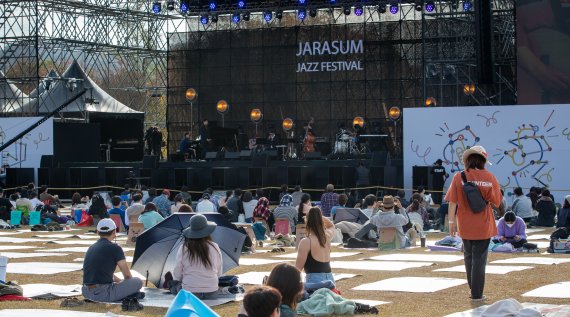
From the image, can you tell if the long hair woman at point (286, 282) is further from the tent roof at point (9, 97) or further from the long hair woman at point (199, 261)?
the tent roof at point (9, 97)

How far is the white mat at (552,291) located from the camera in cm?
1187

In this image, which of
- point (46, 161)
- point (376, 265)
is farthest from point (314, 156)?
point (376, 265)

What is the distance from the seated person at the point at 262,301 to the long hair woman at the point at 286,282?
1612 mm

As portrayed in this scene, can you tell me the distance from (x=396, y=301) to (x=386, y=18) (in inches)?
1167

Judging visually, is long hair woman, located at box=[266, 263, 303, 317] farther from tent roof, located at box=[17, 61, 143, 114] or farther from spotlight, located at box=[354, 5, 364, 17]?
tent roof, located at box=[17, 61, 143, 114]

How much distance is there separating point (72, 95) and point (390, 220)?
24.4m

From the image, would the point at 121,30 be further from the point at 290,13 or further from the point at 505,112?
the point at 505,112

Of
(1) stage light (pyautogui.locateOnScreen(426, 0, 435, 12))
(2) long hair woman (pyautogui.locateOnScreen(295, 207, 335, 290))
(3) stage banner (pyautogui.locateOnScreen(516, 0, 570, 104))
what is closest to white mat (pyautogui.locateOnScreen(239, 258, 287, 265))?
(2) long hair woman (pyautogui.locateOnScreen(295, 207, 335, 290))

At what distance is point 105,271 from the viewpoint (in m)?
11.8

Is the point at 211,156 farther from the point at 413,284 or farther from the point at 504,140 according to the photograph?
the point at 413,284

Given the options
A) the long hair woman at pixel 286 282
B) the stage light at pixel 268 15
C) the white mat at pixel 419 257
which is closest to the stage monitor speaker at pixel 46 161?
the stage light at pixel 268 15

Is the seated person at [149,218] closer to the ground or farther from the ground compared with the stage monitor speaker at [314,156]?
closer to the ground

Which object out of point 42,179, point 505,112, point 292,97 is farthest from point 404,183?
point 42,179

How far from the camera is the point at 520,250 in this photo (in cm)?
1794
